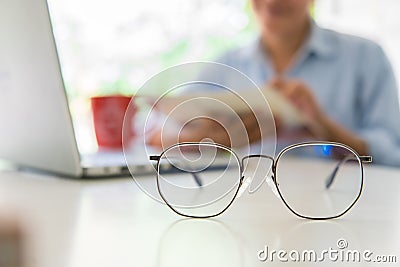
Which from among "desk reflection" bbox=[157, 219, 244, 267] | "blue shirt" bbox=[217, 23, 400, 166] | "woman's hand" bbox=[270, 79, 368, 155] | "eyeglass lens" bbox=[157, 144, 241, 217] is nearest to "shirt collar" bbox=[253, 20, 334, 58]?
"blue shirt" bbox=[217, 23, 400, 166]

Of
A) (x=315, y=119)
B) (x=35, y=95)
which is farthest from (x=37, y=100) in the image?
(x=315, y=119)

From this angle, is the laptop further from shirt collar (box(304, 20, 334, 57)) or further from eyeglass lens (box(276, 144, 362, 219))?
shirt collar (box(304, 20, 334, 57))

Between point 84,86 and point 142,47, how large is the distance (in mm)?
216

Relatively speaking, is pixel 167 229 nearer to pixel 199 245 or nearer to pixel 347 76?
pixel 199 245

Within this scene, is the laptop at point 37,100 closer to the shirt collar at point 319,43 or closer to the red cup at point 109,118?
the red cup at point 109,118

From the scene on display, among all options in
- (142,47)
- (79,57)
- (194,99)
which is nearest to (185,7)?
(142,47)

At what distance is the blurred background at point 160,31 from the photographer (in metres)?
1.73

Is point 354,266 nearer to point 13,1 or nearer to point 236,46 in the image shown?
point 13,1

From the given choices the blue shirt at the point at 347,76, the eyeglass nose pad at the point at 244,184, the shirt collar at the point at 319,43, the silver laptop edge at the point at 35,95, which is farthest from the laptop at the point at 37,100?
the shirt collar at the point at 319,43

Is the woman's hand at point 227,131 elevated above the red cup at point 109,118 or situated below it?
above

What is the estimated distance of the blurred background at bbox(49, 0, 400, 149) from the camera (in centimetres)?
173

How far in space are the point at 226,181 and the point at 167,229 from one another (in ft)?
0.37

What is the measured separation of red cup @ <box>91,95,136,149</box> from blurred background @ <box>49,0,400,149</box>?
2.36 feet

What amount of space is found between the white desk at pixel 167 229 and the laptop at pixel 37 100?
7 cm
